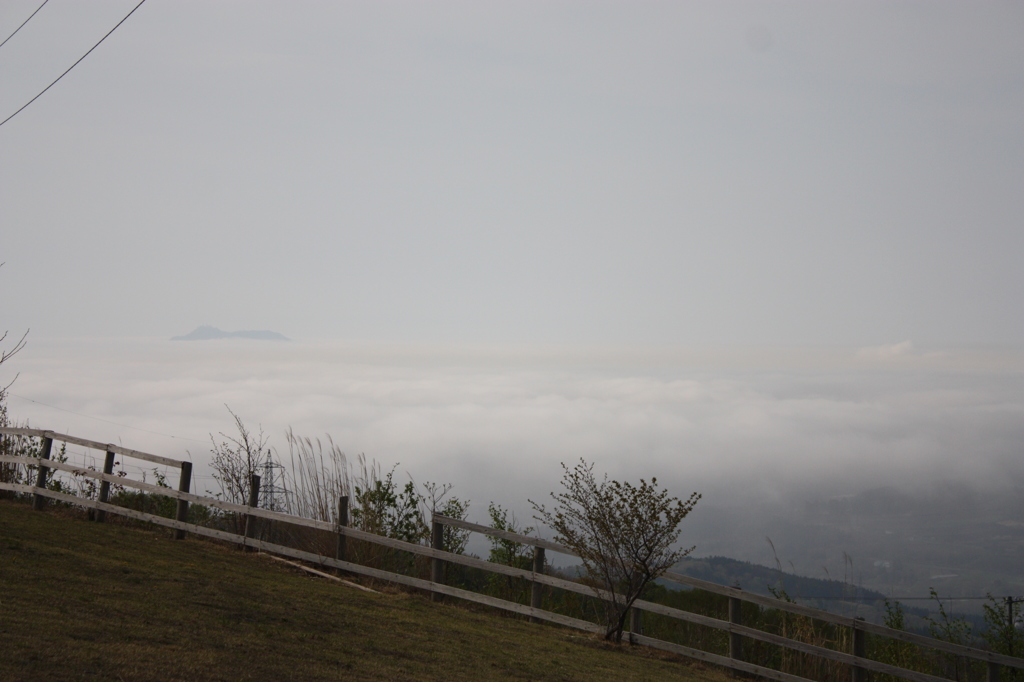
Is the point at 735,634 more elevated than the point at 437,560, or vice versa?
the point at 437,560

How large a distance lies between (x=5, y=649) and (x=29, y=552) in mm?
4173

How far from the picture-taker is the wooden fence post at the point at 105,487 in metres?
14.5

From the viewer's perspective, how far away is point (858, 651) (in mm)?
10422

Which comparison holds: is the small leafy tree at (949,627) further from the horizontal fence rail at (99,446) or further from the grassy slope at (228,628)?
the horizontal fence rail at (99,446)

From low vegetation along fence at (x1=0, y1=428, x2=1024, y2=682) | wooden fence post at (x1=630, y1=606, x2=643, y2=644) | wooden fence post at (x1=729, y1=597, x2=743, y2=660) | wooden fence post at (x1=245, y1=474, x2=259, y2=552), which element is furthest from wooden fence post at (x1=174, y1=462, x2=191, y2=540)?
wooden fence post at (x1=729, y1=597, x2=743, y2=660)

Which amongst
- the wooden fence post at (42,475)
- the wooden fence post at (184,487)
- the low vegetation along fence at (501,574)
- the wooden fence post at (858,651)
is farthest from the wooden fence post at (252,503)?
the wooden fence post at (858,651)

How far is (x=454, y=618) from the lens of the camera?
10891mm

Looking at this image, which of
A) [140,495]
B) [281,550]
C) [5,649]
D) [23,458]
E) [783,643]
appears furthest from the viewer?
[140,495]

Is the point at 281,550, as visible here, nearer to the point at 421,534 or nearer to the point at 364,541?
the point at 364,541

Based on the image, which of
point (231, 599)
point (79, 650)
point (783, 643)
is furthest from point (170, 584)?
point (783, 643)

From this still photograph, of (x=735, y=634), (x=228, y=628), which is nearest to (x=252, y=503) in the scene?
(x=228, y=628)

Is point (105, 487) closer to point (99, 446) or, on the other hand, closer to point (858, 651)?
point (99, 446)

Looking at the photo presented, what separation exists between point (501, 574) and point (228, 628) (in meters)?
5.47

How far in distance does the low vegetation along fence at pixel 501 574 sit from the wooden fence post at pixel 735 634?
13 millimetres
